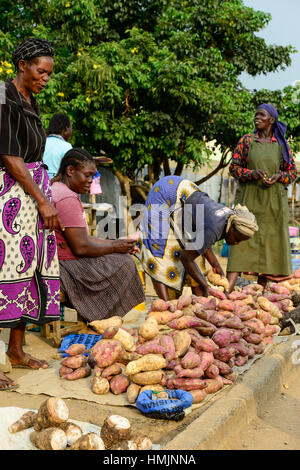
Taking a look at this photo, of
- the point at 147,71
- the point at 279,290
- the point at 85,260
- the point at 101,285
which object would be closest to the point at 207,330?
the point at 101,285

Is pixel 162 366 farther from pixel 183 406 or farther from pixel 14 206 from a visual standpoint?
pixel 14 206

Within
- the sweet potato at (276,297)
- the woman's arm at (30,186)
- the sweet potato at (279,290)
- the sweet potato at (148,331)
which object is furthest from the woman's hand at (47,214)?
the sweet potato at (279,290)

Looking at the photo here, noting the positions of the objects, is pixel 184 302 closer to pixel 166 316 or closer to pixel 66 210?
pixel 166 316

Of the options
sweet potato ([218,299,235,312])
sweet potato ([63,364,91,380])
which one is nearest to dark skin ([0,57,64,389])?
sweet potato ([63,364,91,380])

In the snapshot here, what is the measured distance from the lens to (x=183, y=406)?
2.24 meters

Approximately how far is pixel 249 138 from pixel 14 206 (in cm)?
342

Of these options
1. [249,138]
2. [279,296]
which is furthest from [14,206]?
[249,138]

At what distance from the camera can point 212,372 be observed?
261 centimetres

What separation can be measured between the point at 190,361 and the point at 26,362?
1099mm

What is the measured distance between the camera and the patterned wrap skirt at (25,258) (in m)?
2.71

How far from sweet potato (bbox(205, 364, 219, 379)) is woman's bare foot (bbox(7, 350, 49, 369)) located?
1042 mm

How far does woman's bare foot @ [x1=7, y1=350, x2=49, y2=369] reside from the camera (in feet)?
9.73

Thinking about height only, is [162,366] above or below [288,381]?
above

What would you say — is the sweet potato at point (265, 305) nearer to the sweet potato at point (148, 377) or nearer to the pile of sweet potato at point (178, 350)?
the pile of sweet potato at point (178, 350)
